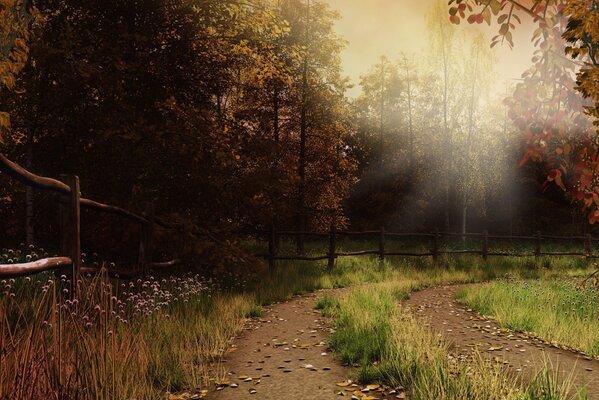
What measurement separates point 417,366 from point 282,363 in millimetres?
1690

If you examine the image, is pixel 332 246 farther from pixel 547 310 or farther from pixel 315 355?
pixel 315 355

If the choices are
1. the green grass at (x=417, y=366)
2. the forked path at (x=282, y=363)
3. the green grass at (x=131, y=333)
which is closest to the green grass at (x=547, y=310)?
the green grass at (x=131, y=333)

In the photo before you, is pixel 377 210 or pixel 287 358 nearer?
pixel 287 358

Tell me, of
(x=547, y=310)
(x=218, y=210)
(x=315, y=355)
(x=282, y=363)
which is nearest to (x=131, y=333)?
(x=282, y=363)

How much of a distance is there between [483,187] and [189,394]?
29.3 m

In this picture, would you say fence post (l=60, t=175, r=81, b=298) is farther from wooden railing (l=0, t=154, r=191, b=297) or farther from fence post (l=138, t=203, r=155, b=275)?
fence post (l=138, t=203, r=155, b=275)

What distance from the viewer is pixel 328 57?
2117 cm

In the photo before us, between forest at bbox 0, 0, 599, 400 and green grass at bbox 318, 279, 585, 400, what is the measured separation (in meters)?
0.03

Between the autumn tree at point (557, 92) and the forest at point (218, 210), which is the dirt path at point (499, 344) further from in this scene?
the autumn tree at point (557, 92)

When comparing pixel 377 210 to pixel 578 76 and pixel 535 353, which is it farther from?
pixel 578 76

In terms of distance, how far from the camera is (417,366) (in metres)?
4.81

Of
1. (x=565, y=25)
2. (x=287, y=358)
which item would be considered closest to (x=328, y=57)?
(x=287, y=358)

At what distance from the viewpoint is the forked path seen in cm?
472

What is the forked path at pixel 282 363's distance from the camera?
4.72 m
